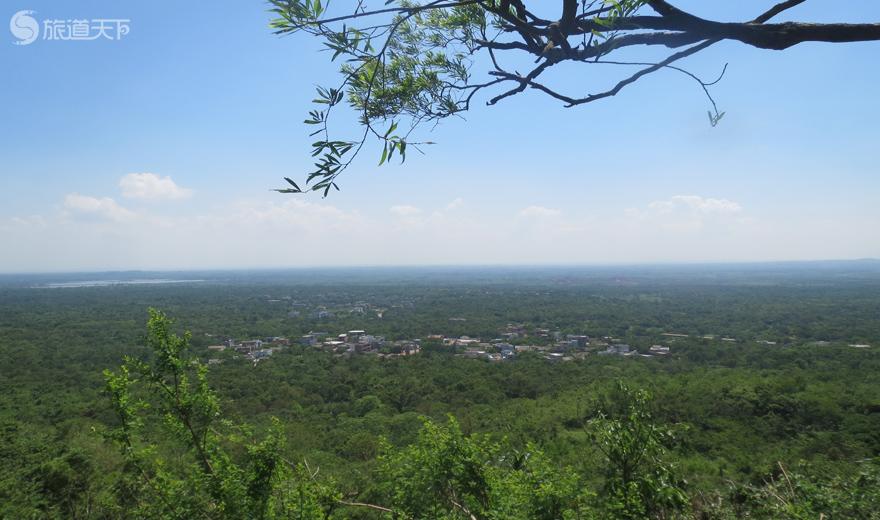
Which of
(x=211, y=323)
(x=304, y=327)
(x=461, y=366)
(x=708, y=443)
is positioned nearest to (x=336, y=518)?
(x=708, y=443)

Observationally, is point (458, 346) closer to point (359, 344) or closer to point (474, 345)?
point (474, 345)

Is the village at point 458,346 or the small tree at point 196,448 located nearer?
the small tree at point 196,448

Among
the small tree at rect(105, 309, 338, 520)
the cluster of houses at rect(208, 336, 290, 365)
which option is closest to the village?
the cluster of houses at rect(208, 336, 290, 365)

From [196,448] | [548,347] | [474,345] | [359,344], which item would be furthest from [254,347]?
[196,448]

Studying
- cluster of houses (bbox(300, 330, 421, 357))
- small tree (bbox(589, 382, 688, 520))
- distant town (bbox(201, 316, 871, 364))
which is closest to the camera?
small tree (bbox(589, 382, 688, 520))

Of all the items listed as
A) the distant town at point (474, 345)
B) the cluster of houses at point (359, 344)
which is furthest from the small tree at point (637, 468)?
the cluster of houses at point (359, 344)

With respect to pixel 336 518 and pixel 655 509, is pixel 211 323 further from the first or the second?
pixel 655 509

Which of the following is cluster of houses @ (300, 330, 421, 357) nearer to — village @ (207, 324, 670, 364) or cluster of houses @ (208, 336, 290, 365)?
village @ (207, 324, 670, 364)

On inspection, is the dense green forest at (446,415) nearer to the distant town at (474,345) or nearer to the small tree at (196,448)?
the small tree at (196,448)
